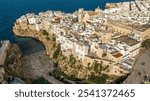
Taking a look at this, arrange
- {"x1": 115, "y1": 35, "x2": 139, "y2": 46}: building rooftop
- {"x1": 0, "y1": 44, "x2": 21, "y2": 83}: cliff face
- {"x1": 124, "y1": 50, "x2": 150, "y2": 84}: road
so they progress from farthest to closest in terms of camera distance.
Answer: {"x1": 115, "y1": 35, "x2": 139, "y2": 46}: building rooftop, {"x1": 0, "y1": 44, "x2": 21, "y2": 83}: cliff face, {"x1": 124, "y1": 50, "x2": 150, "y2": 84}: road

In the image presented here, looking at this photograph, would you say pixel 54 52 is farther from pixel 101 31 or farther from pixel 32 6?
pixel 32 6

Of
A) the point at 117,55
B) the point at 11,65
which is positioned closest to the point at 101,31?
the point at 117,55

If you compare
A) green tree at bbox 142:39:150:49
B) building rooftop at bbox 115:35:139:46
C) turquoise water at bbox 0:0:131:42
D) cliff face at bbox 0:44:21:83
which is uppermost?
turquoise water at bbox 0:0:131:42

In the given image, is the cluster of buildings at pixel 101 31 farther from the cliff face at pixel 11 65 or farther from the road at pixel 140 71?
the cliff face at pixel 11 65

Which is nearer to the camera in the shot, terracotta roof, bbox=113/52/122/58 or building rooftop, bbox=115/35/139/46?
terracotta roof, bbox=113/52/122/58

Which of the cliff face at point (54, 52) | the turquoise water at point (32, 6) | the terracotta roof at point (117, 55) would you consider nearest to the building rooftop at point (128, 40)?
the terracotta roof at point (117, 55)

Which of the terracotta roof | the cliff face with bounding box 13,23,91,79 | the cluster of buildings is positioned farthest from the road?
the cliff face with bounding box 13,23,91,79

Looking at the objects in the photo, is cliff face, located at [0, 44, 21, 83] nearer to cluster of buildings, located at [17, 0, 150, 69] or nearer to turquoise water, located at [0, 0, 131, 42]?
cluster of buildings, located at [17, 0, 150, 69]
